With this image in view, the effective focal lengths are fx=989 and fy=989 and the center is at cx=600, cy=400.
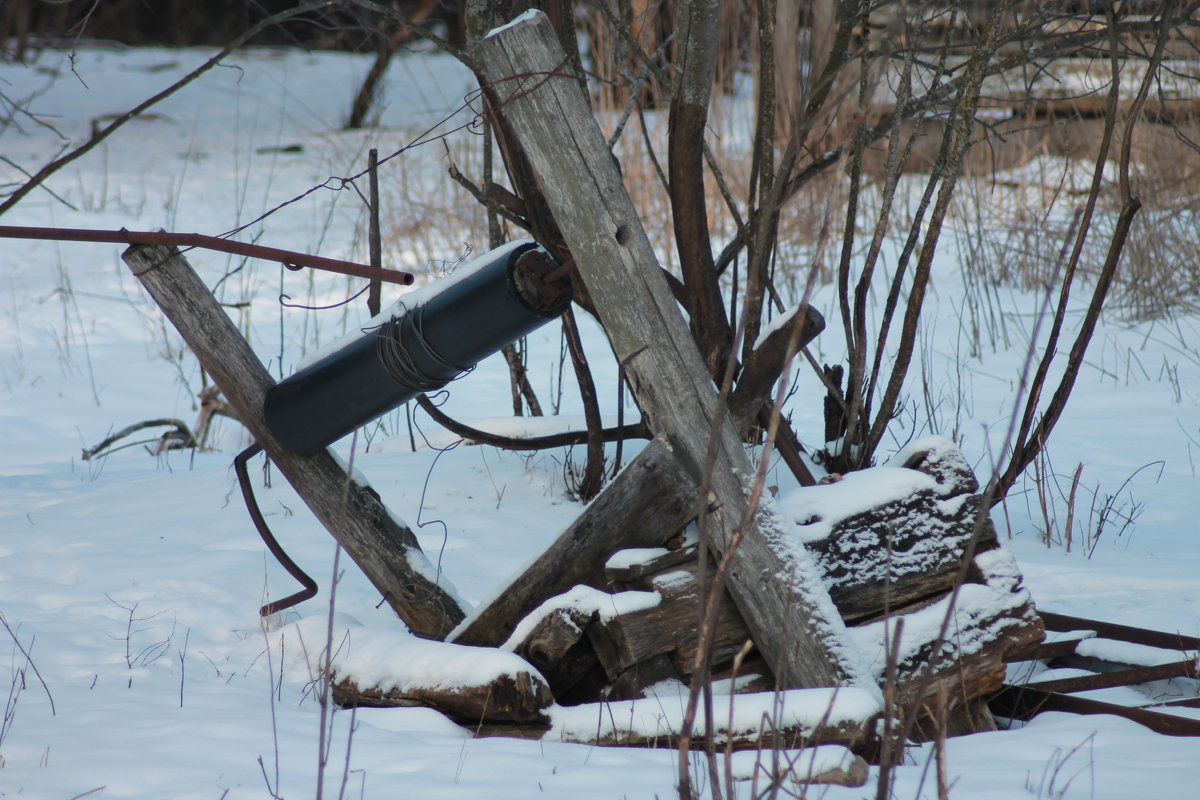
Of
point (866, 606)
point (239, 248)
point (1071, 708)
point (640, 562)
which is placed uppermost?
point (239, 248)

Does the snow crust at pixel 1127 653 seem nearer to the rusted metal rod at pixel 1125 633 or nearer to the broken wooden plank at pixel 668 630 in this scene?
the rusted metal rod at pixel 1125 633

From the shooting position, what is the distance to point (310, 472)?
2342 millimetres

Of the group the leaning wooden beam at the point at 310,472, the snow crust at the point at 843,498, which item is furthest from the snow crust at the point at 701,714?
the leaning wooden beam at the point at 310,472

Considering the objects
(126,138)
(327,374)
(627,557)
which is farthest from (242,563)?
(126,138)

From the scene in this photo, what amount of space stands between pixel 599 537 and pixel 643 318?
529 mm

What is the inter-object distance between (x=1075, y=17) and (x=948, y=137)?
1.55ft

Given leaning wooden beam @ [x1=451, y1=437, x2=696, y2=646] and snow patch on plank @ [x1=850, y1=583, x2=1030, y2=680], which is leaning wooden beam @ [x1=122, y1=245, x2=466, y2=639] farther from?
snow patch on plank @ [x1=850, y1=583, x2=1030, y2=680]

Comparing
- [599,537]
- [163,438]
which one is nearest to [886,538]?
[599,537]

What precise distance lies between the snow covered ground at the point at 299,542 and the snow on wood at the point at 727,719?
74 millimetres

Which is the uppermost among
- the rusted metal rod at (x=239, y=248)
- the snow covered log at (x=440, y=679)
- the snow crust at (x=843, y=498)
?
the rusted metal rod at (x=239, y=248)

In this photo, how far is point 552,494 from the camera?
3.70 m

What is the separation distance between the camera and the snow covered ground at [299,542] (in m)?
1.75

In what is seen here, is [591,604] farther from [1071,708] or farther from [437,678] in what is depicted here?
[1071,708]

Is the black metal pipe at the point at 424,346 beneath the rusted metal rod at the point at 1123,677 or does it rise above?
above
